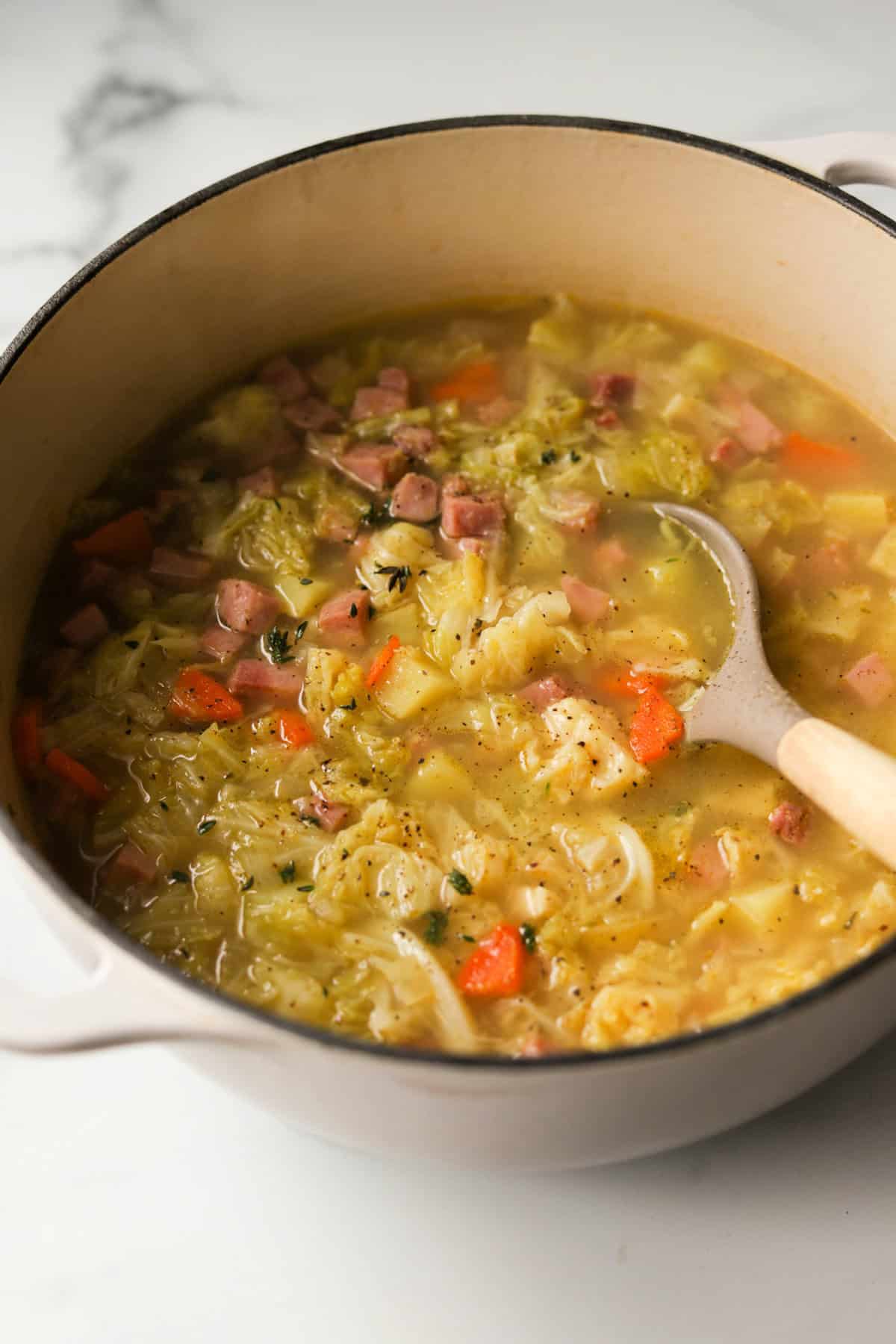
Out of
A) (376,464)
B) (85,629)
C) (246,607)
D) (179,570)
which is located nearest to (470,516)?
(376,464)

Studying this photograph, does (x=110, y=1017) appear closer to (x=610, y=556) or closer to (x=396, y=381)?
(x=610, y=556)

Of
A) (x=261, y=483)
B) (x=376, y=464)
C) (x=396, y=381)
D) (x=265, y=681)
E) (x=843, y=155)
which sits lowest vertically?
(x=265, y=681)

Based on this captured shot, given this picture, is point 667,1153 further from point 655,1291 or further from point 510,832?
point 510,832

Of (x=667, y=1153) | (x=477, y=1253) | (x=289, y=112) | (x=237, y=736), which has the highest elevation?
(x=289, y=112)

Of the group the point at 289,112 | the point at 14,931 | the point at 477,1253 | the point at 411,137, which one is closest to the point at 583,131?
the point at 411,137

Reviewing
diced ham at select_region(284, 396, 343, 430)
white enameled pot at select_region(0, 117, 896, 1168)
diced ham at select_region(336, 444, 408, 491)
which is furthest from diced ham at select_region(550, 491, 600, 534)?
white enameled pot at select_region(0, 117, 896, 1168)
